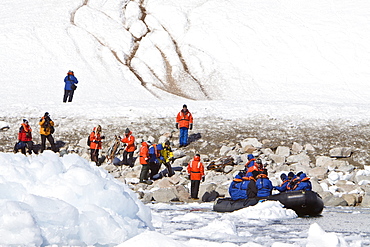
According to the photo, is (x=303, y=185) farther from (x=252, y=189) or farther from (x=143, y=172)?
(x=143, y=172)

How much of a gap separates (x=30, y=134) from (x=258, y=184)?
402 inches

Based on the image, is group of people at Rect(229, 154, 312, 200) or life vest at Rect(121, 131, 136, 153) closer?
group of people at Rect(229, 154, 312, 200)

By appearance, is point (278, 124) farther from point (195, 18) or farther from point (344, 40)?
point (195, 18)

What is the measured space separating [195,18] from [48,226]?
41.7 m

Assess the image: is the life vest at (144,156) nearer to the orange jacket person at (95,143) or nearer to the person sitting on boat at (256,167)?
the orange jacket person at (95,143)

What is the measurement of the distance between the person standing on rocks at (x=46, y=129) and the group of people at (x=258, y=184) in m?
9.01

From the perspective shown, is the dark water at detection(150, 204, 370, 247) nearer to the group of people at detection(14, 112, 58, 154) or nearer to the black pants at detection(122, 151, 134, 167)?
the black pants at detection(122, 151, 134, 167)

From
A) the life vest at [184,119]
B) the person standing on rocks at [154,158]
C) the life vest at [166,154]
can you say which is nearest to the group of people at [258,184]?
the person standing on rocks at [154,158]

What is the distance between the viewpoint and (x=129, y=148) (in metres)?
18.3

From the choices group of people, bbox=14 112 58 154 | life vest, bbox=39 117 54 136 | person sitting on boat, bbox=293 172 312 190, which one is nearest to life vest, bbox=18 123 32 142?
group of people, bbox=14 112 58 154

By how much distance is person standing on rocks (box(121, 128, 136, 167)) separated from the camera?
59.7 feet

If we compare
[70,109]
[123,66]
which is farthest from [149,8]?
[70,109]

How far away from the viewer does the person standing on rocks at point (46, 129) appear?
61.3ft

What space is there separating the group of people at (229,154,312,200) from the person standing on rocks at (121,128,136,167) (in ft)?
21.4
